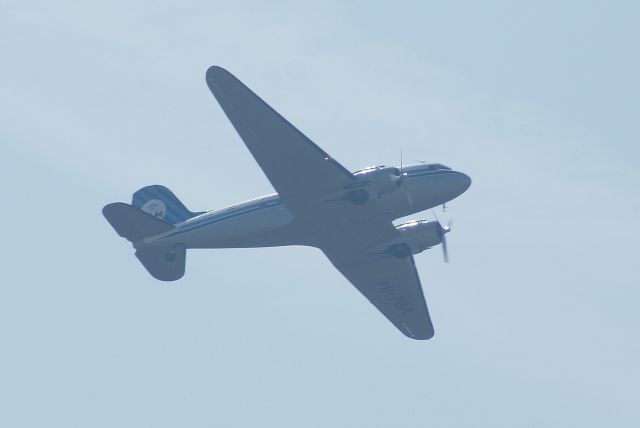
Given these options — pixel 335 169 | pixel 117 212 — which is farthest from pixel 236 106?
pixel 117 212

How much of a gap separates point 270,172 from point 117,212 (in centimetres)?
735

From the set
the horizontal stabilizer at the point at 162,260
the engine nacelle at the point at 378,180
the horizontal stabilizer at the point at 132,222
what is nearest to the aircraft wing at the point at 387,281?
the engine nacelle at the point at 378,180

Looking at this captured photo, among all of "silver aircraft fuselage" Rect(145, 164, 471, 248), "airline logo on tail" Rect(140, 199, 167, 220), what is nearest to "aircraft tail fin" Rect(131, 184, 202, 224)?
"airline logo on tail" Rect(140, 199, 167, 220)

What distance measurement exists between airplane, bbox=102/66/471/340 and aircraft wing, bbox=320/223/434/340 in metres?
0.05

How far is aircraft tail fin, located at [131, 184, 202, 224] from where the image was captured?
180ft

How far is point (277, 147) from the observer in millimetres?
48312

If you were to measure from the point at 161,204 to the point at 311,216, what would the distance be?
895cm

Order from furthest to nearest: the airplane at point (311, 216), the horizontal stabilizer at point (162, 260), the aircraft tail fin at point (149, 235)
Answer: the horizontal stabilizer at point (162, 260)
the aircraft tail fin at point (149, 235)
the airplane at point (311, 216)

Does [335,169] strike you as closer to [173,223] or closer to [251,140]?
[251,140]

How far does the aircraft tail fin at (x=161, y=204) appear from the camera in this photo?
54906mm

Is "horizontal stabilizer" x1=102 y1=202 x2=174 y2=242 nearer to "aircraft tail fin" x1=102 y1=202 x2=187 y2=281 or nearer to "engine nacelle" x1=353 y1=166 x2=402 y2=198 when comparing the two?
"aircraft tail fin" x1=102 y1=202 x2=187 y2=281

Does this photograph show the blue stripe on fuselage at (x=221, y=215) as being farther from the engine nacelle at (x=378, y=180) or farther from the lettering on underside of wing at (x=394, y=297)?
the lettering on underside of wing at (x=394, y=297)

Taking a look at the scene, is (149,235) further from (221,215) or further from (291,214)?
(291,214)

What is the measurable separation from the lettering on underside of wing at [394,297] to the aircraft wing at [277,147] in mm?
7880
